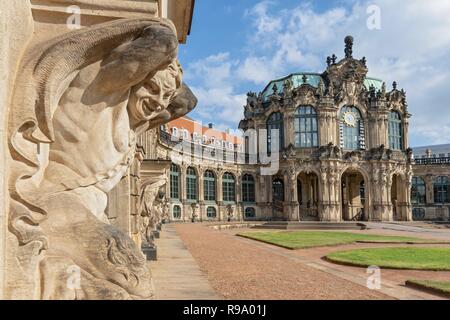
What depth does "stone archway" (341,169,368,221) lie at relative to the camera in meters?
60.3

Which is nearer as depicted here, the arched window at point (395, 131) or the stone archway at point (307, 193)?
the stone archway at point (307, 193)

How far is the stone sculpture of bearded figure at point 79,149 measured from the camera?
281cm

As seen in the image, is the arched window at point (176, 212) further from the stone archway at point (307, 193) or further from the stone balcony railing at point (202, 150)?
the stone archway at point (307, 193)

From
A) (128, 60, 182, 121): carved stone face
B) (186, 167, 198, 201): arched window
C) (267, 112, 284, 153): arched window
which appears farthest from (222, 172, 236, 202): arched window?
(128, 60, 182, 121): carved stone face

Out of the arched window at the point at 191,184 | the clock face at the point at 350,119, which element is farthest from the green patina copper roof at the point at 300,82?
the arched window at the point at 191,184

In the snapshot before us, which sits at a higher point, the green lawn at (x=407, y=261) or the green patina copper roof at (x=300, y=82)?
the green patina copper roof at (x=300, y=82)

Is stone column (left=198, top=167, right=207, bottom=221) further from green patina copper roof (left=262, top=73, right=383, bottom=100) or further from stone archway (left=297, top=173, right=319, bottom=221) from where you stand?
green patina copper roof (left=262, top=73, right=383, bottom=100)

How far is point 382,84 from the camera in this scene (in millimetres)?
62062

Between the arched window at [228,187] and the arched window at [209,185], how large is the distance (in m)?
1.46

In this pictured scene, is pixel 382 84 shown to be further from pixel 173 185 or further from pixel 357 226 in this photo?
pixel 173 185

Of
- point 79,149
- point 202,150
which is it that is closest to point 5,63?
point 79,149

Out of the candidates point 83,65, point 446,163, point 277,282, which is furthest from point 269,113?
point 83,65

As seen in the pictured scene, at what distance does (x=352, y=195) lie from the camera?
6238 centimetres
